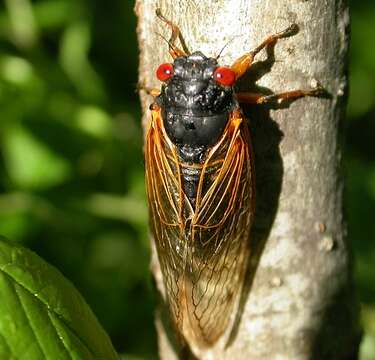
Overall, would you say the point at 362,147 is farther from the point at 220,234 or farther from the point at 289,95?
the point at 289,95

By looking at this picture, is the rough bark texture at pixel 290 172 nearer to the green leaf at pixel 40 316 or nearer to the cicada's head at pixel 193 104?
the cicada's head at pixel 193 104

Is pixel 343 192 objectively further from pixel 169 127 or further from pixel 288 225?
pixel 169 127

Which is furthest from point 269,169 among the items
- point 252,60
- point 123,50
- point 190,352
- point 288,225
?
point 123,50

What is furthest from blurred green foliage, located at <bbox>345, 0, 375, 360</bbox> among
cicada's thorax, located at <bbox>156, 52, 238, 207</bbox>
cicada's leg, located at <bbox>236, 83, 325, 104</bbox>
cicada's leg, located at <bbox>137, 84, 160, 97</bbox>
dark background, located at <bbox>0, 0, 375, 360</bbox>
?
cicada's leg, located at <bbox>236, 83, 325, 104</bbox>

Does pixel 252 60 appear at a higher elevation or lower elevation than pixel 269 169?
higher

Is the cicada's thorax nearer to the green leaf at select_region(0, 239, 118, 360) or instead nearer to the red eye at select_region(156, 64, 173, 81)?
the red eye at select_region(156, 64, 173, 81)

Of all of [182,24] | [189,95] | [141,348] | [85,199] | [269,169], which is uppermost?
[182,24]

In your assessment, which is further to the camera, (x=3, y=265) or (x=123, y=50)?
(x=123, y=50)

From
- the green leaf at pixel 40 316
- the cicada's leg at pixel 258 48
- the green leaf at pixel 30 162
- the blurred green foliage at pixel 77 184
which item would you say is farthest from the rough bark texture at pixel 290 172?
the green leaf at pixel 30 162
